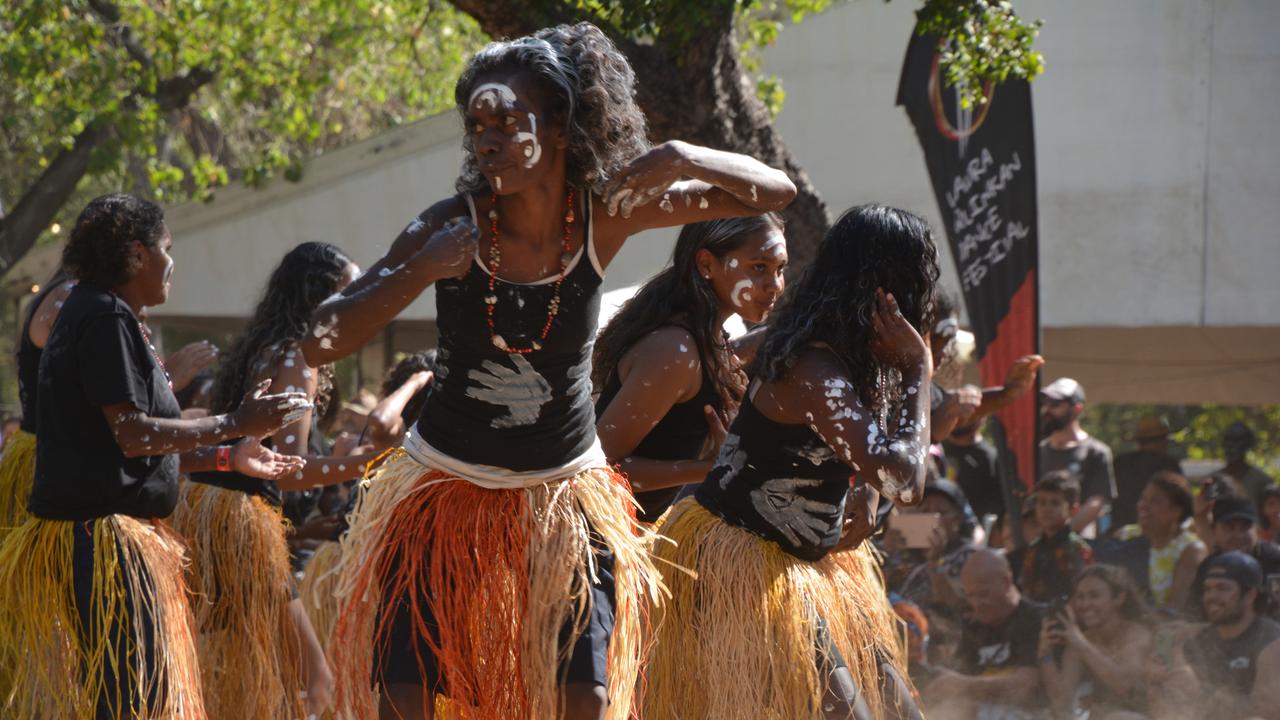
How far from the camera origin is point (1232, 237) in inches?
330

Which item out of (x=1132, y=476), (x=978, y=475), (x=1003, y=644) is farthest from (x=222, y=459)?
(x=1132, y=476)

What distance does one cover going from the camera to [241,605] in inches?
185

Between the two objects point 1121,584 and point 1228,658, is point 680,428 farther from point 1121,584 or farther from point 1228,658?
point 1121,584

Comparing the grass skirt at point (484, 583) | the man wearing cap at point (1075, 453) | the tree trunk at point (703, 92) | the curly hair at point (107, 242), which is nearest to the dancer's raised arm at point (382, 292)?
the grass skirt at point (484, 583)

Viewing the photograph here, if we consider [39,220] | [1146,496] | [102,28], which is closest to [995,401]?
[1146,496]

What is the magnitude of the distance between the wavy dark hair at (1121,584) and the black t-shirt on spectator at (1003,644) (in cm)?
30

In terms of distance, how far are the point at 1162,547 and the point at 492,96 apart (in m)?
5.19

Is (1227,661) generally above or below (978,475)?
below

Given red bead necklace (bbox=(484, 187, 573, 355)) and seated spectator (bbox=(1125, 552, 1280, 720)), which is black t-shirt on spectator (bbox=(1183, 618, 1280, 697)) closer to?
seated spectator (bbox=(1125, 552, 1280, 720))

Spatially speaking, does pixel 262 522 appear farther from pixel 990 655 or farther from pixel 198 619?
pixel 990 655

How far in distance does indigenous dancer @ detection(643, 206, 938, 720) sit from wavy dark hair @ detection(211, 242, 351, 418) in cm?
180

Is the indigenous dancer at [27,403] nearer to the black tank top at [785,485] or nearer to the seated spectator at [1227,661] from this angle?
the black tank top at [785,485]

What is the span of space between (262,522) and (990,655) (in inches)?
143

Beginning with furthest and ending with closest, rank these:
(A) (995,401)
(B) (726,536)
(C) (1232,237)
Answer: (C) (1232,237), (A) (995,401), (B) (726,536)
